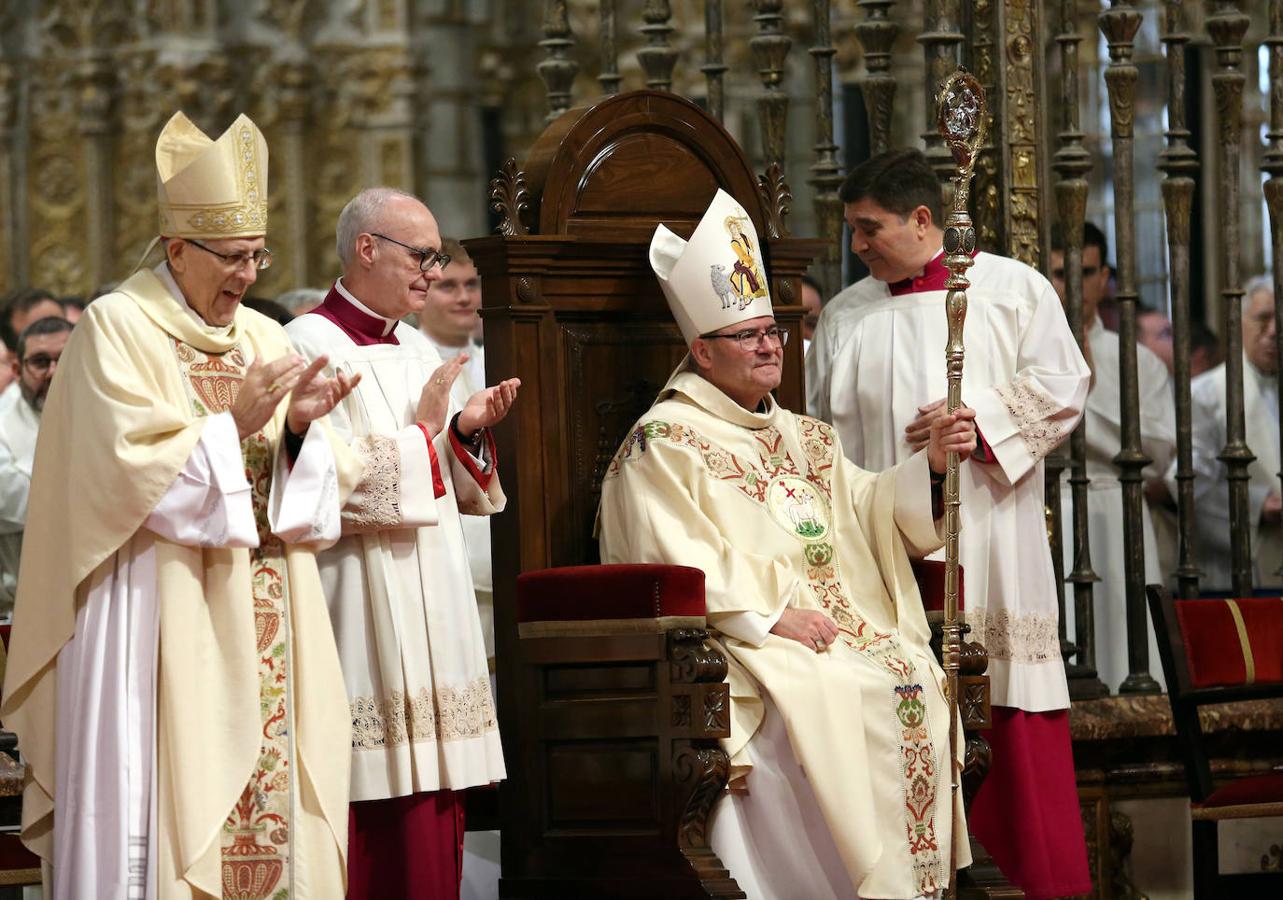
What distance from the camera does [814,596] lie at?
5.89 metres

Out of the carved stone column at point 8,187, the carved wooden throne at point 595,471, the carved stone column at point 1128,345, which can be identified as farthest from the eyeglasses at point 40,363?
the carved stone column at point 8,187

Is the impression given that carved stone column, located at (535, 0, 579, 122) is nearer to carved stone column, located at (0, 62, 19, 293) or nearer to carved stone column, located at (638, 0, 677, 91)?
carved stone column, located at (638, 0, 677, 91)

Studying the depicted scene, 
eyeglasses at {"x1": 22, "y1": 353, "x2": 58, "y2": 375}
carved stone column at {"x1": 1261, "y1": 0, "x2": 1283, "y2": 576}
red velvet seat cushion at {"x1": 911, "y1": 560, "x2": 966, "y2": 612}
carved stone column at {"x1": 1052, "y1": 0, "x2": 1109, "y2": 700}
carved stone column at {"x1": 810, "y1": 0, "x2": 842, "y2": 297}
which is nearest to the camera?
red velvet seat cushion at {"x1": 911, "y1": 560, "x2": 966, "y2": 612}

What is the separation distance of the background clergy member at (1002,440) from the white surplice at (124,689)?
2.18m

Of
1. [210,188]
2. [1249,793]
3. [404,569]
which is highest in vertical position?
[210,188]

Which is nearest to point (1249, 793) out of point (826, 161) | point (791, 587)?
point (791, 587)

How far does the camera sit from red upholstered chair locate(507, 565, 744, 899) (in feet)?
17.8

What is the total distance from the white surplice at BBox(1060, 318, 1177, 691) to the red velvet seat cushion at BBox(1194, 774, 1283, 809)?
125cm

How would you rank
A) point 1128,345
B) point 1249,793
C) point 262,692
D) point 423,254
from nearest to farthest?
point 262,692, point 423,254, point 1249,793, point 1128,345

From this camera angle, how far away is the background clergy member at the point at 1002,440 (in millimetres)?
6457

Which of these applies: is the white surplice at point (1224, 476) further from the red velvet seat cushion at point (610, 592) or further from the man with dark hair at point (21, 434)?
the man with dark hair at point (21, 434)

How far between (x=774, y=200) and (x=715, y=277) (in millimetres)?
730

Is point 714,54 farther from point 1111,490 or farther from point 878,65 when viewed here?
point 1111,490

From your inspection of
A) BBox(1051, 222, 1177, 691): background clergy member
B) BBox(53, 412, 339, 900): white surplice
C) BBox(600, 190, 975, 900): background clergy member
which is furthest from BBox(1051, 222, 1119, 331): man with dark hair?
BBox(53, 412, 339, 900): white surplice
